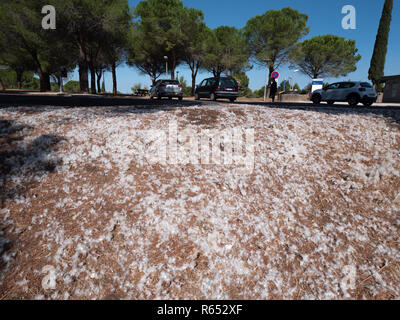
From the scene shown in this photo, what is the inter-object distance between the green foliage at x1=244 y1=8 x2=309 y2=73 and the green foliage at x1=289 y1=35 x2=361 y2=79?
723cm

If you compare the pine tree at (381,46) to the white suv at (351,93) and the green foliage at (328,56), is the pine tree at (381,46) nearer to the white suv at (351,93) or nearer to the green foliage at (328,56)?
the green foliage at (328,56)

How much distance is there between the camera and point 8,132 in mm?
3910

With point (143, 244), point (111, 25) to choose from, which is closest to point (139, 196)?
point (143, 244)

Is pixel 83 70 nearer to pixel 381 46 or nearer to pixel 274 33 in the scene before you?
pixel 274 33

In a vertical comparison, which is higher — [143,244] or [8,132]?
[8,132]

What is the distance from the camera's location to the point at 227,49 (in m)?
38.1

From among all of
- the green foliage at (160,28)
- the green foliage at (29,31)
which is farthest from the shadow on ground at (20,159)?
the green foliage at (160,28)

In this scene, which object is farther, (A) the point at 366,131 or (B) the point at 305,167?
(A) the point at 366,131

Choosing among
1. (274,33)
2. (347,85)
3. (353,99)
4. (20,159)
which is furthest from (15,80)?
(353,99)

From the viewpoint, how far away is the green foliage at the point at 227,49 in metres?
36.8

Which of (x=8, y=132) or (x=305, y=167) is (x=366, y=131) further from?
(x=8, y=132)

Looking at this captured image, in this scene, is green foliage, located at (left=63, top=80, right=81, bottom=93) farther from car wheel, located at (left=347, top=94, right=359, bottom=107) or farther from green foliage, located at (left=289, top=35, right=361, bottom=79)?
green foliage, located at (left=289, top=35, right=361, bottom=79)
